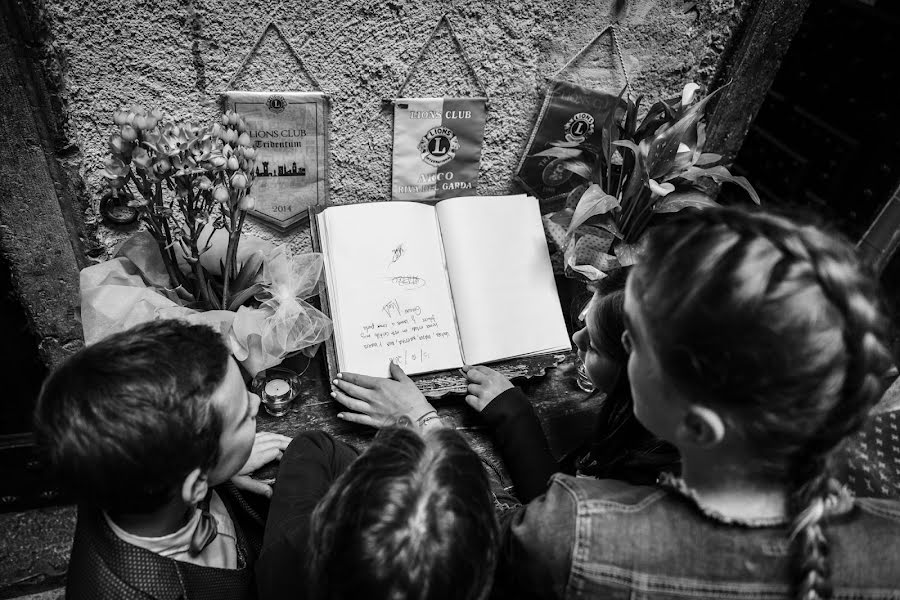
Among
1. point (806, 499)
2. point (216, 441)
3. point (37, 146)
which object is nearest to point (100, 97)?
point (37, 146)

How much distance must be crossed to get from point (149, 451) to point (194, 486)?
0.40 feet

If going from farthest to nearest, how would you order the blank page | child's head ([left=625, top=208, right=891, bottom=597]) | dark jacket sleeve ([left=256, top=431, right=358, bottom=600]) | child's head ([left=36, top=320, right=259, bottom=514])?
the blank page, dark jacket sleeve ([left=256, top=431, right=358, bottom=600]), child's head ([left=36, top=320, right=259, bottom=514]), child's head ([left=625, top=208, right=891, bottom=597])

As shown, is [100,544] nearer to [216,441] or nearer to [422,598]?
[216,441]

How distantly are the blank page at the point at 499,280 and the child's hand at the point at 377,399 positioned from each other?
0.21m

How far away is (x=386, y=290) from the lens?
1402 mm

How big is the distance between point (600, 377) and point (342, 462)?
0.57 m

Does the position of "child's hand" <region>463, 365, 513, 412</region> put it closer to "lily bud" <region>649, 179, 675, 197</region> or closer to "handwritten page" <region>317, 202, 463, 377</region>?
"handwritten page" <region>317, 202, 463, 377</region>

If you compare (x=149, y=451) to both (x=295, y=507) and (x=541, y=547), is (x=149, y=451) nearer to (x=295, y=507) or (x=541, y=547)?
(x=295, y=507)

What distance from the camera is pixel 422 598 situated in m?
0.70

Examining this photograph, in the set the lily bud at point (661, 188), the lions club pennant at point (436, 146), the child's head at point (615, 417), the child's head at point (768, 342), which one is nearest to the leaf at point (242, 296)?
the lions club pennant at point (436, 146)

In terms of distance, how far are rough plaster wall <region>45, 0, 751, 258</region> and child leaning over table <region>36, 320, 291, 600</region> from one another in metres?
0.62

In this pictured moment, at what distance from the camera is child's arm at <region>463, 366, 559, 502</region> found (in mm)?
1232

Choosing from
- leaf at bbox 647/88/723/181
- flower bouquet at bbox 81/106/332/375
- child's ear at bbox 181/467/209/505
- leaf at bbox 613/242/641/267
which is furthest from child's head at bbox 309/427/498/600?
leaf at bbox 647/88/723/181

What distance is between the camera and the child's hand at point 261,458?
1.15 meters
